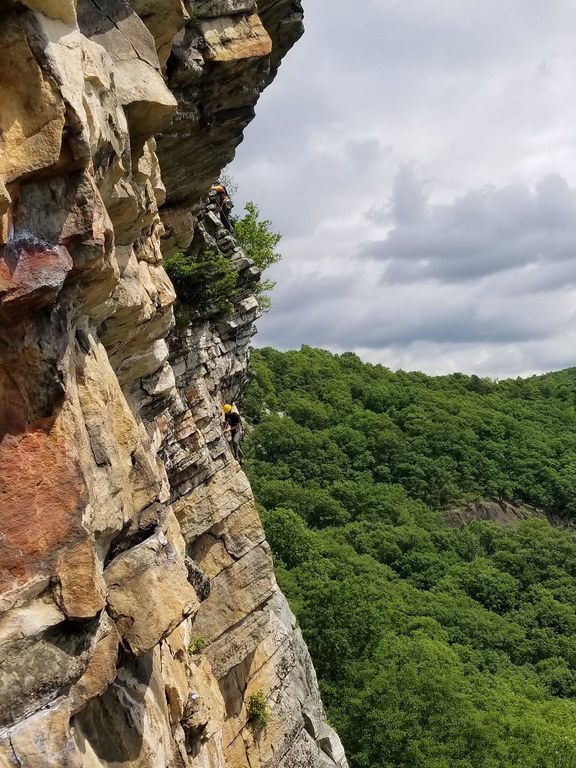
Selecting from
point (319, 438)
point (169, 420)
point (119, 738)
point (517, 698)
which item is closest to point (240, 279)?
Result: point (169, 420)

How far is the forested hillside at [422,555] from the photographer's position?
32.1 metres

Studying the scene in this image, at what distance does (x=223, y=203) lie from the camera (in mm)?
23328

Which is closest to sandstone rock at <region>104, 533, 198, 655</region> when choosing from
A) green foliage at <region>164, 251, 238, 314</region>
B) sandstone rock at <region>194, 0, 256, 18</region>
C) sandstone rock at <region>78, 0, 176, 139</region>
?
sandstone rock at <region>78, 0, 176, 139</region>

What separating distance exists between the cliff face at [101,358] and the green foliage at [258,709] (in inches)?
41.4

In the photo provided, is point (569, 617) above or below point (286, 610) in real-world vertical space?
below

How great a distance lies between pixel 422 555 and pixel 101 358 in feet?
160

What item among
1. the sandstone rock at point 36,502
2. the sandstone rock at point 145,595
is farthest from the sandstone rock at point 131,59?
the sandstone rock at point 145,595

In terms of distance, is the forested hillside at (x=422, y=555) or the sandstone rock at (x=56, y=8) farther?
the forested hillside at (x=422, y=555)

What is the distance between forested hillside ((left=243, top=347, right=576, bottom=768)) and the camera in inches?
1262

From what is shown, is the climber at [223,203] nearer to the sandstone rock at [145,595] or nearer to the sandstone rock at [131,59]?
the sandstone rock at [131,59]

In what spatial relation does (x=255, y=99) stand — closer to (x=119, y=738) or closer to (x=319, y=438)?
(x=119, y=738)

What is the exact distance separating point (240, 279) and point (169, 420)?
7.73m

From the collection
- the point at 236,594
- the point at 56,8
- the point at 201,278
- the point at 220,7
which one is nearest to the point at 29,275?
the point at 56,8

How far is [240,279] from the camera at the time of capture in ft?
75.4
